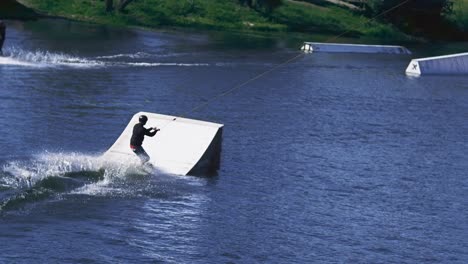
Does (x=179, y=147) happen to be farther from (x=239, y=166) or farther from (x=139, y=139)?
(x=239, y=166)

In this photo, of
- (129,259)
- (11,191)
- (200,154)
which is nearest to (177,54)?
(200,154)

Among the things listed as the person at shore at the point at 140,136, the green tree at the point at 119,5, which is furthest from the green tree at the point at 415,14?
the person at shore at the point at 140,136

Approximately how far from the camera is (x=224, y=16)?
8981cm

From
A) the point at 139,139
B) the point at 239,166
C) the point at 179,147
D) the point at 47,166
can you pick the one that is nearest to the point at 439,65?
the point at 239,166

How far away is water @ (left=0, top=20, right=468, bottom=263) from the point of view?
2839 centimetres

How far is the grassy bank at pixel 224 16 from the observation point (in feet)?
284

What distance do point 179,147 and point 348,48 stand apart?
44.4 meters

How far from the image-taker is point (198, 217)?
3058 centimetres

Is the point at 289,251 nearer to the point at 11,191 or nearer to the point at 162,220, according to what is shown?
the point at 162,220

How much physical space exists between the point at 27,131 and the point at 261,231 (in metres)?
14.5

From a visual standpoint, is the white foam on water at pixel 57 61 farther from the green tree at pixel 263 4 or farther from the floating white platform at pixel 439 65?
the green tree at pixel 263 4

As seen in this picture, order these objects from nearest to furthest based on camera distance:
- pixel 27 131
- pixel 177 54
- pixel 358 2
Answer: pixel 27 131
pixel 177 54
pixel 358 2

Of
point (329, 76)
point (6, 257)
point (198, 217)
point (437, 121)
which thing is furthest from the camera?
point (329, 76)

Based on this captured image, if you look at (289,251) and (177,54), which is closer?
(289,251)
